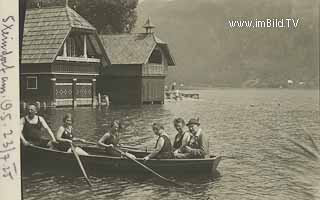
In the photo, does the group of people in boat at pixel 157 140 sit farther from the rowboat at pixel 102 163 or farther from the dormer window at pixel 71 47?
the dormer window at pixel 71 47

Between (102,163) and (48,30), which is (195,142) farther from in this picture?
(48,30)

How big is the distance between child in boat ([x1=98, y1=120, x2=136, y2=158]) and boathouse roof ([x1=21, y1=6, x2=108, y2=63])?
20 cm

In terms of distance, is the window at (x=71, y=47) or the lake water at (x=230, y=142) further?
the window at (x=71, y=47)

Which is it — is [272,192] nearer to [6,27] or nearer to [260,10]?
[260,10]

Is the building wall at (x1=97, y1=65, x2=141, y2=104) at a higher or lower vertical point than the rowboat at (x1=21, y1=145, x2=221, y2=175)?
higher

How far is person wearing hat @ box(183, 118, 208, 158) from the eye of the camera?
112cm

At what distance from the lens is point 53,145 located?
3.74 ft

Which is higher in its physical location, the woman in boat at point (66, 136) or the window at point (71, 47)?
the window at point (71, 47)

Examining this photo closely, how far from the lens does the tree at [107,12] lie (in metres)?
1.16

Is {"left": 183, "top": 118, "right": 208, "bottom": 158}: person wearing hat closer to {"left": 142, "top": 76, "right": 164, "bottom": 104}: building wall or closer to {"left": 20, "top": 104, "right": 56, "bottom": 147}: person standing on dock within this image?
{"left": 142, "top": 76, "right": 164, "bottom": 104}: building wall

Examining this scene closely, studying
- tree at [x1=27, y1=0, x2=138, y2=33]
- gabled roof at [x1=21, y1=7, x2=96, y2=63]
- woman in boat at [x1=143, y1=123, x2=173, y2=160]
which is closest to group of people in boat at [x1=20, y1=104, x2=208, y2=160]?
woman in boat at [x1=143, y1=123, x2=173, y2=160]

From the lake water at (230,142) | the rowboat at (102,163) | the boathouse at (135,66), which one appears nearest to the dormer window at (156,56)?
the boathouse at (135,66)

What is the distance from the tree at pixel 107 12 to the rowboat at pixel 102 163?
304mm

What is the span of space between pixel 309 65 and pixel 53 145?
65cm
